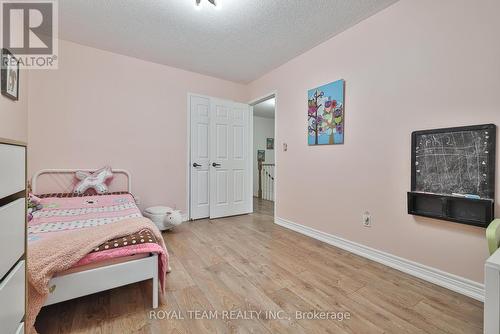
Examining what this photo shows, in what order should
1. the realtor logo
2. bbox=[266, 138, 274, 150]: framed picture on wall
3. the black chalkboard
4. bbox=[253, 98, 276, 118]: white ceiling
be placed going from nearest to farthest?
the black chalkboard < the realtor logo < bbox=[253, 98, 276, 118]: white ceiling < bbox=[266, 138, 274, 150]: framed picture on wall

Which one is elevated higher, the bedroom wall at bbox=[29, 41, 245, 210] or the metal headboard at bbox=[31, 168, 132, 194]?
the bedroom wall at bbox=[29, 41, 245, 210]

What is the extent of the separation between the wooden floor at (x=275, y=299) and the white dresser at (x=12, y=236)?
594mm

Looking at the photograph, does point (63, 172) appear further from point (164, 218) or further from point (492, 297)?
point (492, 297)

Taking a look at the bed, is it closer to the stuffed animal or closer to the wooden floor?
the wooden floor

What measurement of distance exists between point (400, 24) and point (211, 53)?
215cm

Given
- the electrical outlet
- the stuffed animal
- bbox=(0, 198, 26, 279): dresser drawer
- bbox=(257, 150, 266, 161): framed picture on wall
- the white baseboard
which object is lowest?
the white baseboard

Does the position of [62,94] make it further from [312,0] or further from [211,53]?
[312,0]

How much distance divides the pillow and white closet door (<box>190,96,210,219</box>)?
121cm

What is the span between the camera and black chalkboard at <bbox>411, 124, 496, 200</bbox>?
1535 millimetres

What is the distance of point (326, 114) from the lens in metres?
2.65

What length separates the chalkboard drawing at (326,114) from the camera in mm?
2494

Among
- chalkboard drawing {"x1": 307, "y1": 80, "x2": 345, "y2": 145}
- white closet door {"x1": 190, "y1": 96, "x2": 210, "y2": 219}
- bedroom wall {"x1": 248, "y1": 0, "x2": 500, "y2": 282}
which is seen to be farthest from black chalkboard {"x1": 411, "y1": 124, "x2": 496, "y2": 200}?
white closet door {"x1": 190, "y1": 96, "x2": 210, "y2": 219}

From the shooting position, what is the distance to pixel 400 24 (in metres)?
1.98

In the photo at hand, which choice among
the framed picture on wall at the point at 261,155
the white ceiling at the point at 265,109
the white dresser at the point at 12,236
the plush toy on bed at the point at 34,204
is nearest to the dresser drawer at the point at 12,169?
the white dresser at the point at 12,236
